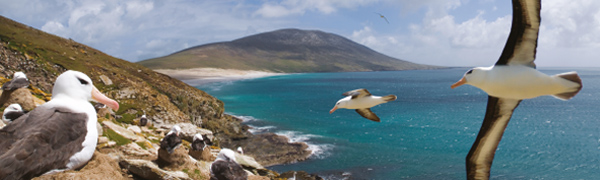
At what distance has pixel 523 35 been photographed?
357 centimetres

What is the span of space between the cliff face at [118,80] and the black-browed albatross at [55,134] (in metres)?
9.92

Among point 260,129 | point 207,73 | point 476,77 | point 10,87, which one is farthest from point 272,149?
point 207,73

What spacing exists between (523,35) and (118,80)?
25.2m

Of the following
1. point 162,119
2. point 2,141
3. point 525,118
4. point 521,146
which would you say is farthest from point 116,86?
point 525,118

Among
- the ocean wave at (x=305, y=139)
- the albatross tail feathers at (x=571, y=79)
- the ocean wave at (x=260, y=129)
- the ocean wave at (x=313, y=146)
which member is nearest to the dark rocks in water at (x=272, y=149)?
the ocean wave at (x=313, y=146)

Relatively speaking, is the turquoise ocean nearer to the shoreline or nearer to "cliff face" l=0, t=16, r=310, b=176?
"cliff face" l=0, t=16, r=310, b=176

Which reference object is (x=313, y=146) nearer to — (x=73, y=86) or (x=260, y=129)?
(x=260, y=129)

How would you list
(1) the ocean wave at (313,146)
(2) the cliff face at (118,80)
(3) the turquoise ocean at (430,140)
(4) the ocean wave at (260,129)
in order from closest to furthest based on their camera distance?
(2) the cliff face at (118,80), (3) the turquoise ocean at (430,140), (1) the ocean wave at (313,146), (4) the ocean wave at (260,129)

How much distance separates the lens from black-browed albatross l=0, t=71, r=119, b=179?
4.77 metres

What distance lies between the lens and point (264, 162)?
27.5 m

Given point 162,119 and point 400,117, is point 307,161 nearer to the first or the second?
point 162,119

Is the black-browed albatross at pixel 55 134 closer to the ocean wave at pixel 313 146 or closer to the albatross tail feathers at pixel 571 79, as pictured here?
the albatross tail feathers at pixel 571 79

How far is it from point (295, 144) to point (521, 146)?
21.9 metres

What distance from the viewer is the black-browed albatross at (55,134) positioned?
4.77 metres
